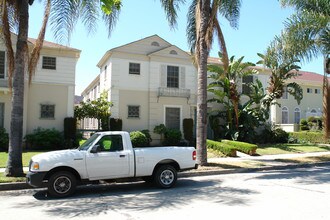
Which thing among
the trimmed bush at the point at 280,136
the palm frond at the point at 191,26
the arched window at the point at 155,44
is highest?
the arched window at the point at 155,44

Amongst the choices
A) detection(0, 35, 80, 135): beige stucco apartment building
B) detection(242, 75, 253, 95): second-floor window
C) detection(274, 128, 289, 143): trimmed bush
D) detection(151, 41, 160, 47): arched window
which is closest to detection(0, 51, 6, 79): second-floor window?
detection(0, 35, 80, 135): beige stucco apartment building

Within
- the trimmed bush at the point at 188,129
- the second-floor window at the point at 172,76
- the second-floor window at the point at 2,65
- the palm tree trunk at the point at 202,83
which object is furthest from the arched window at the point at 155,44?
the palm tree trunk at the point at 202,83

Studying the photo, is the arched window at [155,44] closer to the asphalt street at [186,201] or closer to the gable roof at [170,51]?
the gable roof at [170,51]

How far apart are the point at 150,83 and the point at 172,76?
1.85 metres

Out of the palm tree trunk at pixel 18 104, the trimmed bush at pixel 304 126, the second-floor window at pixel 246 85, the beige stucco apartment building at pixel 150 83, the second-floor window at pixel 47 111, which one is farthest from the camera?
the trimmed bush at pixel 304 126

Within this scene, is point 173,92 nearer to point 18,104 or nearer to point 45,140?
point 45,140

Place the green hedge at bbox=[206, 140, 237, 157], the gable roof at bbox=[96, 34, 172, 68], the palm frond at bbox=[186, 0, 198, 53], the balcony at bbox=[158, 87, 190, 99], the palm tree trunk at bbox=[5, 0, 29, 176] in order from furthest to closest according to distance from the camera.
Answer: the balcony at bbox=[158, 87, 190, 99], the gable roof at bbox=[96, 34, 172, 68], the green hedge at bbox=[206, 140, 237, 157], the palm frond at bbox=[186, 0, 198, 53], the palm tree trunk at bbox=[5, 0, 29, 176]

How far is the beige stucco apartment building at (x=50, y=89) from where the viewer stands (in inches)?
815

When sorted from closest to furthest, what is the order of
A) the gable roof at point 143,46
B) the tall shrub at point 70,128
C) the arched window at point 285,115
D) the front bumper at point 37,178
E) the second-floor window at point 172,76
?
the front bumper at point 37,178
the tall shrub at point 70,128
the gable roof at point 143,46
the second-floor window at point 172,76
the arched window at point 285,115

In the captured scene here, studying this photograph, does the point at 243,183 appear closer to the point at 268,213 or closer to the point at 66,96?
the point at 268,213

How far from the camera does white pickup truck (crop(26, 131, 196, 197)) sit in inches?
334

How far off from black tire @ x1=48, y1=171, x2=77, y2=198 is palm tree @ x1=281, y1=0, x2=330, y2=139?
1204cm

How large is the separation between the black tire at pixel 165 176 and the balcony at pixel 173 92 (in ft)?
47.4

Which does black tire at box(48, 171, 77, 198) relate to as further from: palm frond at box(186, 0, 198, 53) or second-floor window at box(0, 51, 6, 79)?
second-floor window at box(0, 51, 6, 79)
